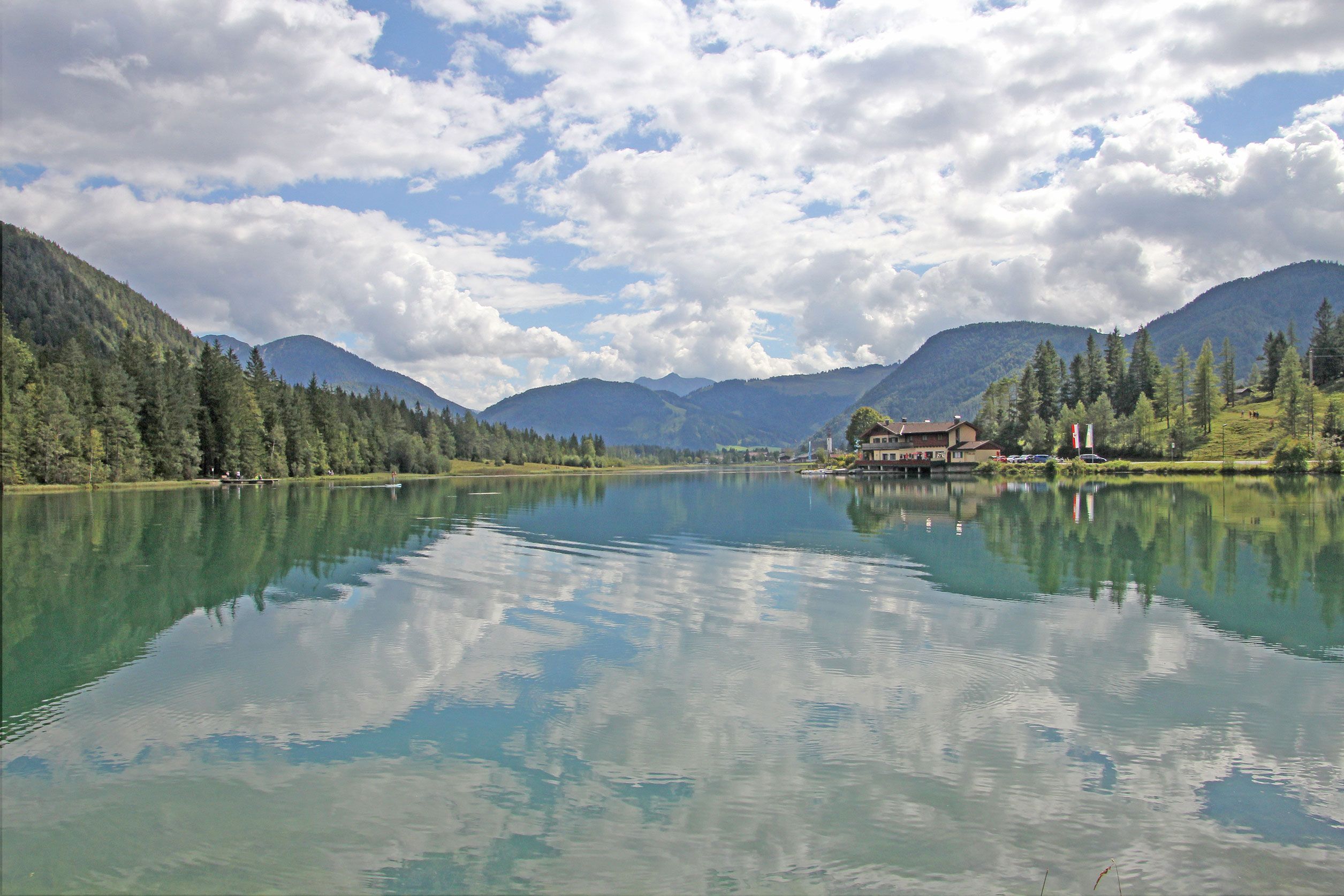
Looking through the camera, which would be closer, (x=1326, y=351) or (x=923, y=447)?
(x=923, y=447)

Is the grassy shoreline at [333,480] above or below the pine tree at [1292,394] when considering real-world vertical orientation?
below

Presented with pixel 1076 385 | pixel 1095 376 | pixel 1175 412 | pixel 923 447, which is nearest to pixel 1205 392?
pixel 1175 412

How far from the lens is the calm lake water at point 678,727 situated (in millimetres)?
7828

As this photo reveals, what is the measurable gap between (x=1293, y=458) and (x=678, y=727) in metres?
102

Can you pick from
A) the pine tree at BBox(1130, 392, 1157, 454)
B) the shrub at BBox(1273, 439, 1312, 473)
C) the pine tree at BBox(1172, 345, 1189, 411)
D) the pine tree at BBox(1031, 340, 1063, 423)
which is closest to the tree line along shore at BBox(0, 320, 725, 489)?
the pine tree at BBox(1031, 340, 1063, 423)

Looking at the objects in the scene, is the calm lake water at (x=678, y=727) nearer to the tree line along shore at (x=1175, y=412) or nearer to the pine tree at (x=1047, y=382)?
the tree line along shore at (x=1175, y=412)

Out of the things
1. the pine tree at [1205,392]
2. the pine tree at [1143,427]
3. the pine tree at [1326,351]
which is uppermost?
the pine tree at [1326,351]

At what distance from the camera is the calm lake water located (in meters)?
7.83

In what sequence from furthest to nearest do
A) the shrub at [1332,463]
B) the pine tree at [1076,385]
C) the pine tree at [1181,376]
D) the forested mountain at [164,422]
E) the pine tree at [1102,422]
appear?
the pine tree at [1076,385], the pine tree at [1181,376], the pine tree at [1102,422], the shrub at [1332,463], the forested mountain at [164,422]

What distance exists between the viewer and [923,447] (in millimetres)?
127000

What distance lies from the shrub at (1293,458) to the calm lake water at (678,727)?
7470cm

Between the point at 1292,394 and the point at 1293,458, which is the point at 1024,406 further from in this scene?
the point at 1293,458


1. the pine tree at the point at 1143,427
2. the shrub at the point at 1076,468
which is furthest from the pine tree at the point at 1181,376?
the shrub at the point at 1076,468

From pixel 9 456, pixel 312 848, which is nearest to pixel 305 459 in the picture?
pixel 9 456
